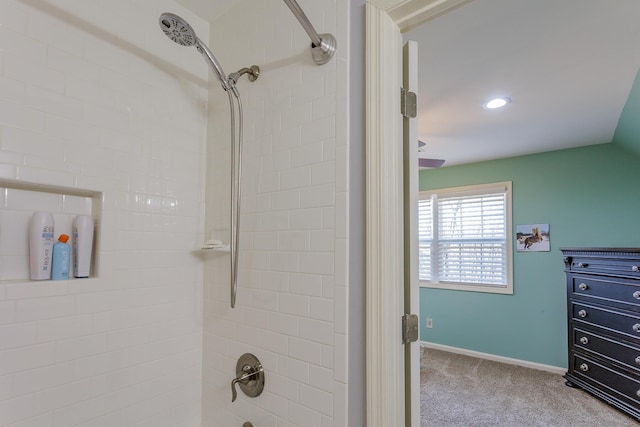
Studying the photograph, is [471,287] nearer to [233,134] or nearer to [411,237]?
[411,237]

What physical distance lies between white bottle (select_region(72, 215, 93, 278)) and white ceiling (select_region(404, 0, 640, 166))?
170 centimetres

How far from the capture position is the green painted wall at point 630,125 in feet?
7.34

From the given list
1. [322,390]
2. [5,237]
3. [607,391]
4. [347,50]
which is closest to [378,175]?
[347,50]

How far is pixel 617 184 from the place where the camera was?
3338mm

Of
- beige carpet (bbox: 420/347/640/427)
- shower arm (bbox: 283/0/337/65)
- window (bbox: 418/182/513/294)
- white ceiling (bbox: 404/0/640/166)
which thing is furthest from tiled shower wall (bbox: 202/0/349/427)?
window (bbox: 418/182/513/294)

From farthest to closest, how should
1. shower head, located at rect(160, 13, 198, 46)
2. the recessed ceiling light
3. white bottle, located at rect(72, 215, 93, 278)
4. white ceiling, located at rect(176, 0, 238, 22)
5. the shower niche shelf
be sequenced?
the recessed ceiling light → white ceiling, located at rect(176, 0, 238, 22) → white bottle, located at rect(72, 215, 93, 278) → the shower niche shelf → shower head, located at rect(160, 13, 198, 46)

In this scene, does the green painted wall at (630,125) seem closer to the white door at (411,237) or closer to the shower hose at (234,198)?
the white door at (411,237)

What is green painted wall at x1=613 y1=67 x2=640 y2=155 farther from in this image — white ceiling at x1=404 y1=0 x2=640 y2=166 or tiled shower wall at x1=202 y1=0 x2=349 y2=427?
tiled shower wall at x1=202 y1=0 x2=349 y2=427

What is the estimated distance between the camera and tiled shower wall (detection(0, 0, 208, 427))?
3.59 feet

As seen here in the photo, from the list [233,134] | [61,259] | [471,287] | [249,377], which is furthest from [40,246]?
[471,287]

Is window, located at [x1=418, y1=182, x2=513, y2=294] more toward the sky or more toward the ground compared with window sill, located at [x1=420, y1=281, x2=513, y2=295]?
more toward the sky

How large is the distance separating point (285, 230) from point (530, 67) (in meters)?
1.82

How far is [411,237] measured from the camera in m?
1.09

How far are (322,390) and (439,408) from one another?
2297mm
